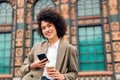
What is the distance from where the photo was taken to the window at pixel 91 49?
1004 centimetres

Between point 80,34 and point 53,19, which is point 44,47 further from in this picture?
point 80,34

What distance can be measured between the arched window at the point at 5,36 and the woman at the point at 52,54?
9.08 metres

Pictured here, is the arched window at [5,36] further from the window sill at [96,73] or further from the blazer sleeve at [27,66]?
the blazer sleeve at [27,66]

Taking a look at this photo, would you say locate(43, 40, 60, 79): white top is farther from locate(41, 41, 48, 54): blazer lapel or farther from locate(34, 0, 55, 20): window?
locate(34, 0, 55, 20): window

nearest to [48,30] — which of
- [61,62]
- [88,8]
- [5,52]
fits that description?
[61,62]

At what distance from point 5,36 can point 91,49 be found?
14.7ft

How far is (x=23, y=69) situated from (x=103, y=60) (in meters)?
8.20

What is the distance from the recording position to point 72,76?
213 centimetres

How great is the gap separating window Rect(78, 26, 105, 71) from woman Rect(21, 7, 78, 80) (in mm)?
7926

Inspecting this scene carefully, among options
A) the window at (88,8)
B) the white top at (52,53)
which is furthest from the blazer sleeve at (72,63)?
the window at (88,8)

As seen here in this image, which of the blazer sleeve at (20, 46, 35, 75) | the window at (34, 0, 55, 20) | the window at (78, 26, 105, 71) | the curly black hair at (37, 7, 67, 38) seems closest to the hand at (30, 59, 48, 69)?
the blazer sleeve at (20, 46, 35, 75)

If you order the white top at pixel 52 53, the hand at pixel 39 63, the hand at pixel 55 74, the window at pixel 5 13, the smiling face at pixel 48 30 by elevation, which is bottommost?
the hand at pixel 55 74

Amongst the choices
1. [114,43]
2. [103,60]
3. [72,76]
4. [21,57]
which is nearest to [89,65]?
[103,60]

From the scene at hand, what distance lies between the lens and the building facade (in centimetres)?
980
